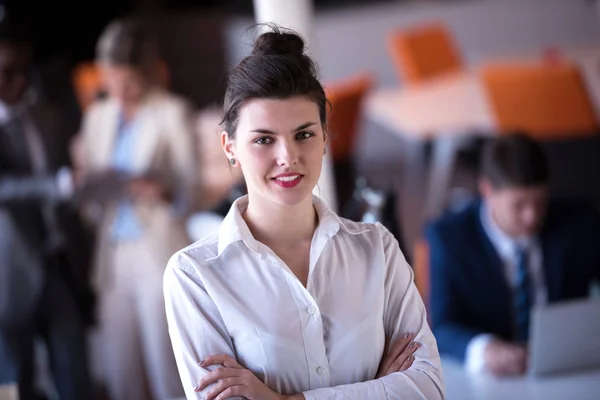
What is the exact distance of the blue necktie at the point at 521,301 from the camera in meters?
3.04

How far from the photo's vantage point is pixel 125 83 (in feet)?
12.7

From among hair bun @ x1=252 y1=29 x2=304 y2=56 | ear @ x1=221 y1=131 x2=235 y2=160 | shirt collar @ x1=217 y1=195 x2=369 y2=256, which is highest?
hair bun @ x1=252 y1=29 x2=304 y2=56

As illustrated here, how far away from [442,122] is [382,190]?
3.21 metres

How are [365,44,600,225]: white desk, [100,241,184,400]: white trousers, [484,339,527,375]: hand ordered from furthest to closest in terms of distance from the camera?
[365,44,600,225]: white desk < [100,241,184,400]: white trousers < [484,339,527,375]: hand

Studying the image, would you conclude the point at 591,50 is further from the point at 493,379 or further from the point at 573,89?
the point at 493,379

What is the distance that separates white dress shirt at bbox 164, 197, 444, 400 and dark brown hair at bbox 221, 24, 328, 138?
0.69 ft

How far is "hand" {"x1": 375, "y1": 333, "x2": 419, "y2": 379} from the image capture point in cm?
174

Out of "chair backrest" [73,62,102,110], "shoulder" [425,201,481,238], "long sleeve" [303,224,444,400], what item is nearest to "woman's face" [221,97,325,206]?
"long sleeve" [303,224,444,400]

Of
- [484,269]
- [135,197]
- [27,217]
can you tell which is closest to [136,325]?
[135,197]

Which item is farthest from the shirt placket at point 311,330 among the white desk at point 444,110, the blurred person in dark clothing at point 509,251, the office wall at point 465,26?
the office wall at point 465,26

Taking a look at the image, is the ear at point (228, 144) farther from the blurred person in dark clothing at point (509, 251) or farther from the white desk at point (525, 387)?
the blurred person in dark clothing at point (509, 251)

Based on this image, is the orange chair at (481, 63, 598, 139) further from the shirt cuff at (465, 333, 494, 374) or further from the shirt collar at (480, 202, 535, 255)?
the shirt cuff at (465, 333, 494, 374)

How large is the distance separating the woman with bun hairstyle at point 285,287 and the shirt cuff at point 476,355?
923 millimetres

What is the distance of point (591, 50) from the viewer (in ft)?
23.2
